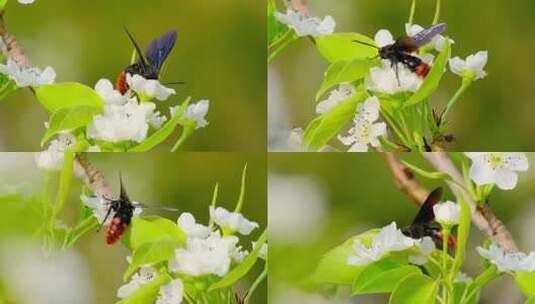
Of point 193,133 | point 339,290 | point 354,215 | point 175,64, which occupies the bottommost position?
point 339,290

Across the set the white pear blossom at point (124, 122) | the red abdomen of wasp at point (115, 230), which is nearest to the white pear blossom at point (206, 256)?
the red abdomen of wasp at point (115, 230)

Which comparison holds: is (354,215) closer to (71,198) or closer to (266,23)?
(266,23)

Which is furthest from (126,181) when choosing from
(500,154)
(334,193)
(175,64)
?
(500,154)

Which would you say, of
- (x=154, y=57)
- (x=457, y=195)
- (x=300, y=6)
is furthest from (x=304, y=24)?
(x=457, y=195)

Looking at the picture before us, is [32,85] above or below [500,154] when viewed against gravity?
above

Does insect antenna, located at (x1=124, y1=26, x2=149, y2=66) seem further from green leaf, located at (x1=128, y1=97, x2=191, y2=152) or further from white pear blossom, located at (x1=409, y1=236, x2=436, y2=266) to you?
white pear blossom, located at (x1=409, y1=236, x2=436, y2=266)

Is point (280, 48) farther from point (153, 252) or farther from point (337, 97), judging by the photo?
point (153, 252)
